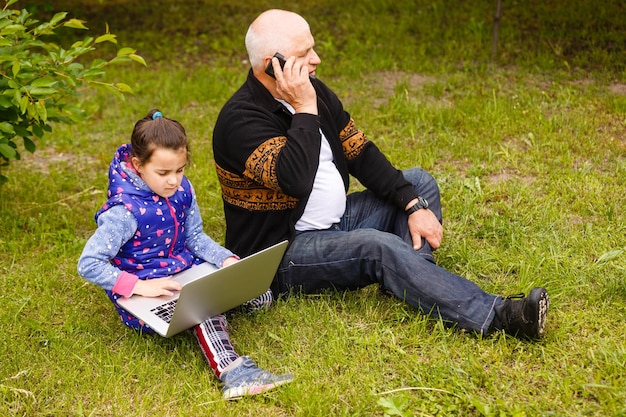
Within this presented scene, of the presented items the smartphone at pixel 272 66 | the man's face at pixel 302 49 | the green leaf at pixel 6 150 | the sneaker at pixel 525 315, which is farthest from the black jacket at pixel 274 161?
the green leaf at pixel 6 150

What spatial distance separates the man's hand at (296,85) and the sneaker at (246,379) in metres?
1.08

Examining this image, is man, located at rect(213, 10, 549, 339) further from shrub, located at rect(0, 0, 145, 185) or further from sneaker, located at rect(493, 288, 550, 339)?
shrub, located at rect(0, 0, 145, 185)

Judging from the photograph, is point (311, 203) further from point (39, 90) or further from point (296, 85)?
point (39, 90)

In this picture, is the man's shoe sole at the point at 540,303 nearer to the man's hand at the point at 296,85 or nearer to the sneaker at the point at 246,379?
the sneaker at the point at 246,379

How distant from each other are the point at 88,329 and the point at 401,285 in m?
1.39

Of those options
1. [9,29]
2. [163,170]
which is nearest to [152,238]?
[163,170]

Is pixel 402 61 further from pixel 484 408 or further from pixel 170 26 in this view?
pixel 484 408

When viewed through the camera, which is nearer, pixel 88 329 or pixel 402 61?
pixel 88 329

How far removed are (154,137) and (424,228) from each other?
1301 mm

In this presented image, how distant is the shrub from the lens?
4059 millimetres

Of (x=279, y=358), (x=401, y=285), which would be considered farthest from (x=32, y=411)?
(x=401, y=285)

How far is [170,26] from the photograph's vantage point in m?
8.55

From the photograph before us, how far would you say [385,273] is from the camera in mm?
3295

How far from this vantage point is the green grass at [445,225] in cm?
297
